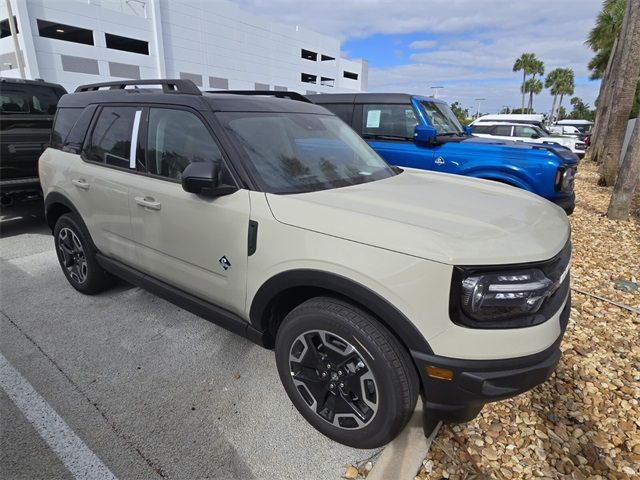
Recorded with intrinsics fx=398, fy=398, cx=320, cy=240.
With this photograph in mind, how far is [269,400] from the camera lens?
2.52 metres

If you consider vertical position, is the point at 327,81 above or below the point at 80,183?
above

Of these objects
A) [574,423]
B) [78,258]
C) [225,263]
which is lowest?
[574,423]

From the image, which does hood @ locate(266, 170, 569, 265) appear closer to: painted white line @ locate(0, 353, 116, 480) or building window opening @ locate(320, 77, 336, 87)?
painted white line @ locate(0, 353, 116, 480)

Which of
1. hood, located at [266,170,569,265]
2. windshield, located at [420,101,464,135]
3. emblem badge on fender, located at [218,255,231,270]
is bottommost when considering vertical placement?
emblem badge on fender, located at [218,255,231,270]

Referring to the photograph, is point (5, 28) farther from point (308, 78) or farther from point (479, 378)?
point (479, 378)

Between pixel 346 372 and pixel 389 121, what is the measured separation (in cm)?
470

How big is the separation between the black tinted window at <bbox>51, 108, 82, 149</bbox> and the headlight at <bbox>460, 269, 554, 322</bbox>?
3639 millimetres

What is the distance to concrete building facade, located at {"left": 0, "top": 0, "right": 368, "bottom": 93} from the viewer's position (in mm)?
29141

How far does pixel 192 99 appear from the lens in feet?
8.50

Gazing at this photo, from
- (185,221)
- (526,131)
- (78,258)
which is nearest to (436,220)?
(185,221)

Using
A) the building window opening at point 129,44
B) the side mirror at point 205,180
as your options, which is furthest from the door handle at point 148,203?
the building window opening at point 129,44

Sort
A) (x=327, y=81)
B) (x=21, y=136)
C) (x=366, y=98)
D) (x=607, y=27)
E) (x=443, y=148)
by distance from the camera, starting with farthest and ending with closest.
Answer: (x=327, y=81)
(x=607, y=27)
(x=366, y=98)
(x=443, y=148)
(x=21, y=136)

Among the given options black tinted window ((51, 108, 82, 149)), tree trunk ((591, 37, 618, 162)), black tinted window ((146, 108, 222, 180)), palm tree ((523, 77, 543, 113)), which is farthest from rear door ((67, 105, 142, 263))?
palm tree ((523, 77, 543, 113))

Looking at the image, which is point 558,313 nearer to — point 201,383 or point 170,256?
point 201,383
